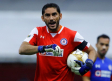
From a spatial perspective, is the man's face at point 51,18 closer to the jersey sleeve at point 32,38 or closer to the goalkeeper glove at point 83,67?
the jersey sleeve at point 32,38

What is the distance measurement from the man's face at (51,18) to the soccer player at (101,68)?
262cm

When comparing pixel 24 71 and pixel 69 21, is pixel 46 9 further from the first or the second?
pixel 69 21

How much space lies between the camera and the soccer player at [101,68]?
7203 millimetres

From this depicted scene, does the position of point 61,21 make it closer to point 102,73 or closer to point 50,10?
point 102,73

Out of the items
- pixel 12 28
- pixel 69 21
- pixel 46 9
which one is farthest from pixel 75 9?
pixel 46 9

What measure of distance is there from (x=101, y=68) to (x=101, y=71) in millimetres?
103

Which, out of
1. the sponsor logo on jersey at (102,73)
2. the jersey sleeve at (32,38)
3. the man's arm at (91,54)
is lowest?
the sponsor logo on jersey at (102,73)

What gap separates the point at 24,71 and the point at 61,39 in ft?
19.4

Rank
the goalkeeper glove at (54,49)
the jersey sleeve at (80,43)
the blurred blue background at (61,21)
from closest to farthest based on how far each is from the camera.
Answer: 1. the goalkeeper glove at (54,49)
2. the jersey sleeve at (80,43)
3. the blurred blue background at (61,21)

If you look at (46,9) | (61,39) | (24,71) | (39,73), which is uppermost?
(46,9)

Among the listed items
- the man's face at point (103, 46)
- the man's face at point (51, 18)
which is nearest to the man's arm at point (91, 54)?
the man's face at point (51, 18)

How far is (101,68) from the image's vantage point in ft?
24.2

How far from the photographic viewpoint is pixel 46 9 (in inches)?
201

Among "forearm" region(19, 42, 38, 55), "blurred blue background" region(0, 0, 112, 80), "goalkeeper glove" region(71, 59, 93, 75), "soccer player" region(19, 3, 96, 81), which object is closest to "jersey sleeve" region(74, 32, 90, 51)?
"soccer player" region(19, 3, 96, 81)
